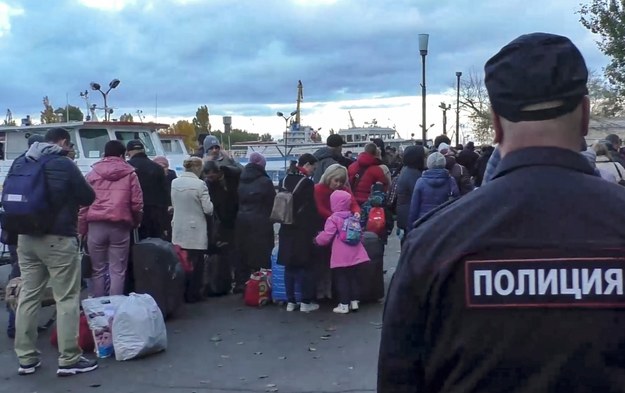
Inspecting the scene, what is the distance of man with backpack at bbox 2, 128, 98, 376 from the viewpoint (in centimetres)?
683

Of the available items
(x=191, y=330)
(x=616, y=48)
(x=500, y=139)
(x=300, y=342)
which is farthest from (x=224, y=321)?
(x=616, y=48)

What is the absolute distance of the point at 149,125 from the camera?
20.0 m

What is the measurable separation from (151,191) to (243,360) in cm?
322

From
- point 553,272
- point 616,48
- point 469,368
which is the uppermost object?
point 616,48

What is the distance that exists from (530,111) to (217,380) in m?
5.54

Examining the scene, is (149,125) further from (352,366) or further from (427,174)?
(352,366)

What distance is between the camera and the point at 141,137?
19844 millimetres

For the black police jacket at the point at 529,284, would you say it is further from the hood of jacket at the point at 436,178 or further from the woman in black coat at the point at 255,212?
the woman in black coat at the point at 255,212

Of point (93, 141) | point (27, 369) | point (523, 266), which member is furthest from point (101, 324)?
point (93, 141)

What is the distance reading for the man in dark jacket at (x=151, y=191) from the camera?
32.9 feet

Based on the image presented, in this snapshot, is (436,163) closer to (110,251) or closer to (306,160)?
(306,160)

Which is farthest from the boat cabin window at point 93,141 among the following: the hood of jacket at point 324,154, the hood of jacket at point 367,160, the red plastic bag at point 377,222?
the red plastic bag at point 377,222

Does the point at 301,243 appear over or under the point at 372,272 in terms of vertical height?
over

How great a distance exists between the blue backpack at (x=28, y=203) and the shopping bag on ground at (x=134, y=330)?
46.5 inches
